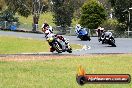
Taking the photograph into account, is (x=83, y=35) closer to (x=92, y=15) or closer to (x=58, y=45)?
(x=58, y=45)

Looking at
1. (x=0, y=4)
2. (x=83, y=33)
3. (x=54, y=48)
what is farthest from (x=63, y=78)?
(x=0, y=4)

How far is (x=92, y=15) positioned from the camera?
5681 centimetres

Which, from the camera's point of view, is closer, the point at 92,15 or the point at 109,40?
the point at 109,40

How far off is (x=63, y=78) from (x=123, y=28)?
45611 mm

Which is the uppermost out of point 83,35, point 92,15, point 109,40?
point 92,15

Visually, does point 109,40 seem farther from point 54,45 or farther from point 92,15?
point 92,15

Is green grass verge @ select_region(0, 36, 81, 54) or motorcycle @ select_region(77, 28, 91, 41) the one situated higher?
motorcycle @ select_region(77, 28, 91, 41)

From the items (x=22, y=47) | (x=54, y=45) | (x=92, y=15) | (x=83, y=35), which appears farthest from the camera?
(x=92, y=15)

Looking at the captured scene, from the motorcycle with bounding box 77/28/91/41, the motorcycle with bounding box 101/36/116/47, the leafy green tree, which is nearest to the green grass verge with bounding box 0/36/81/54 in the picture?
the motorcycle with bounding box 101/36/116/47

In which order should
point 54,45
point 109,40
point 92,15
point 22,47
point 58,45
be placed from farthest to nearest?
point 92,15 → point 109,40 → point 22,47 → point 58,45 → point 54,45

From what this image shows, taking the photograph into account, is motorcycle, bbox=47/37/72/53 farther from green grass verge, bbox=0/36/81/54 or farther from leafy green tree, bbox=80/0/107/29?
leafy green tree, bbox=80/0/107/29

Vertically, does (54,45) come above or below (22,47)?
above

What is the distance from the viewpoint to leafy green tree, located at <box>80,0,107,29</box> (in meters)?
56.4

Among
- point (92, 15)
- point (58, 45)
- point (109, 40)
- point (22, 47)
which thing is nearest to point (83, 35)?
point (109, 40)
